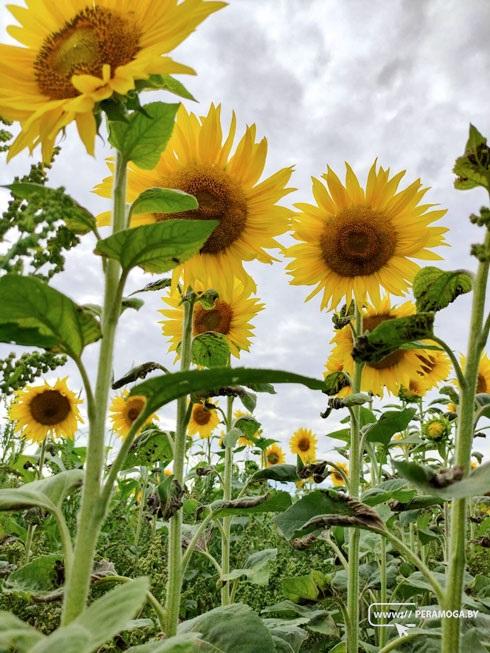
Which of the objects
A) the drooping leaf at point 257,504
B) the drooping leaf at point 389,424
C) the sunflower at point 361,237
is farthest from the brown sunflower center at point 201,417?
the drooping leaf at point 257,504

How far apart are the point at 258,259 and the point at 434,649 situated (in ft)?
4.50

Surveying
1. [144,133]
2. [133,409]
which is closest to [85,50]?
[144,133]

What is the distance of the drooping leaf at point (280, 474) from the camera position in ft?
6.38

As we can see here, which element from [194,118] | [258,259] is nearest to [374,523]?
[258,259]

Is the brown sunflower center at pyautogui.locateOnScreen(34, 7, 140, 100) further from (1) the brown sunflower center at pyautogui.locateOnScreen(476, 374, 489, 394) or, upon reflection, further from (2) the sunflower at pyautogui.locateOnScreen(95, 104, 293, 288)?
(1) the brown sunflower center at pyautogui.locateOnScreen(476, 374, 489, 394)

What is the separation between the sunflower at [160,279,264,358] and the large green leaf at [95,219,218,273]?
1781mm

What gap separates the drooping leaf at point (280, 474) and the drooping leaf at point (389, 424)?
37 cm

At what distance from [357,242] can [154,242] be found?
5.87ft

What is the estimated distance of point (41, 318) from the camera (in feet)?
3.69

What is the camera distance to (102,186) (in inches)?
78.3

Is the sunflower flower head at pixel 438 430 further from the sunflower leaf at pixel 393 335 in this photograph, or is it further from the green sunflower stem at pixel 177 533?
the sunflower leaf at pixel 393 335

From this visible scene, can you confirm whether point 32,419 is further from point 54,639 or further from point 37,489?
point 54,639

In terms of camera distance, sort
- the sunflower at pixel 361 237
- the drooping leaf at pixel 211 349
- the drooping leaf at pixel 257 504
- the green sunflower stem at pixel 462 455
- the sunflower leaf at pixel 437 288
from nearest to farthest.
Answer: the green sunflower stem at pixel 462 455 < the sunflower leaf at pixel 437 288 < the drooping leaf at pixel 257 504 < the drooping leaf at pixel 211 349 < the sunflower at pixel 361 237

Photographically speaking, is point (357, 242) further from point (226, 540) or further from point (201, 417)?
point (201, 417)
